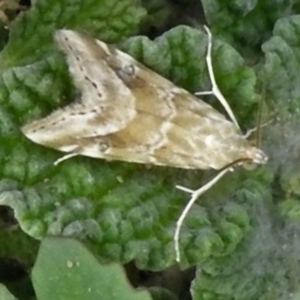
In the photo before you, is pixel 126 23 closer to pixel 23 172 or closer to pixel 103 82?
pixel 103 82

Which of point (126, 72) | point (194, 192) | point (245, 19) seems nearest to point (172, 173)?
point (194, 192)

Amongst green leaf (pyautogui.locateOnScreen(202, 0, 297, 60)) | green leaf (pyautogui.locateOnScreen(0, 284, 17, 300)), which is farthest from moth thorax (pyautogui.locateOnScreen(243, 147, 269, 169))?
green leaf (pyautogui.locateOnScreen(0, 284, 17, 300))

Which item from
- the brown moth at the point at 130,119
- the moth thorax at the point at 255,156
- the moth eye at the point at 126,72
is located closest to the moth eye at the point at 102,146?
the brown moth at the point at 130,119

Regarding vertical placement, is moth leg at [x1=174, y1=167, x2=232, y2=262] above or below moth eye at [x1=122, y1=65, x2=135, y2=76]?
below

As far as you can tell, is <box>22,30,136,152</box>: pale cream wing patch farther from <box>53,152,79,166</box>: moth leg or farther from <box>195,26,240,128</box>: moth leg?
<box>195,26,240,128</box>: moth leg

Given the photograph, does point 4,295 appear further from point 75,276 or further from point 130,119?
point 130,119

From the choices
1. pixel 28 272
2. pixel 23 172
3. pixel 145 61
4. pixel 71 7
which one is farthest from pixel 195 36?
pixel 28 272
